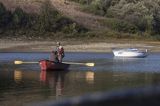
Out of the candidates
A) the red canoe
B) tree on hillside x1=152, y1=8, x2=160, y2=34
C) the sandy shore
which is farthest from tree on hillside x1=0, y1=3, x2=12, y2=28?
the red canoe

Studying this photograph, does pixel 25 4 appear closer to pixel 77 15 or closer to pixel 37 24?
pixel 37 24

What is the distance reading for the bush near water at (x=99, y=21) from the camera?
73.3 metres

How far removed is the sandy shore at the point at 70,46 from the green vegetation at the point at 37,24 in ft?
14.2

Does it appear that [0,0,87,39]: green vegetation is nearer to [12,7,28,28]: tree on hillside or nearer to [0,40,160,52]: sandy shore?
[12,7,28,28]: tree on hillside

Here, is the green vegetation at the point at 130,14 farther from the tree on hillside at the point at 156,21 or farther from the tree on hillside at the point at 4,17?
the tree on hillside at the point at 4,17

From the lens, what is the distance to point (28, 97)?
1541cm

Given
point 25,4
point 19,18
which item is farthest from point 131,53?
point 25,4

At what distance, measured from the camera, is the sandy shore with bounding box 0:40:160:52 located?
6424 centimetres

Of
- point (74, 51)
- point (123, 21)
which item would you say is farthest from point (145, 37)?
point (74, 51)

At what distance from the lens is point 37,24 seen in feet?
247

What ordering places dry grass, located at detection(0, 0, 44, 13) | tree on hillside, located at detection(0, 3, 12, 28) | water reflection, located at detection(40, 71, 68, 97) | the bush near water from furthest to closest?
dry grass, located at detection(0, 0, 44, 13) < tree on hillside, located at detection(0, 3, 12, 28) < the bush near water < water reflection, located at detection(40, 71, 68, 97)

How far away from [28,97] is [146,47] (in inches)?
2130

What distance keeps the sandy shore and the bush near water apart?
11.7 feet

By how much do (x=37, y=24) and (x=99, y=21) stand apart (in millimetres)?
11805
